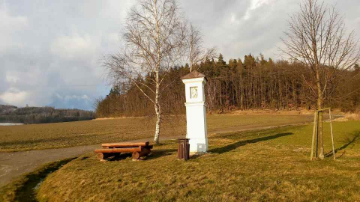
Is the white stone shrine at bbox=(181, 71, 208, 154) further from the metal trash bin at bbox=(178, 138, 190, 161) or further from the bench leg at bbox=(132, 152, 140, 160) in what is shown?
the bench leg at bbox=(132, 152, 140, 160)

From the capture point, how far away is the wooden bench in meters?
10.4

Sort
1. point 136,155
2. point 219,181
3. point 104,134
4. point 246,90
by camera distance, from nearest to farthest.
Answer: point 219,181 → point 136,155 → point 104,134 → point 246,90

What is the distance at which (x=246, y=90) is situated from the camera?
2940 inches

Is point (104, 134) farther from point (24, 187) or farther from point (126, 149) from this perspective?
point (24, 187)

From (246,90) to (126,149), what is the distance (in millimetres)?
68362

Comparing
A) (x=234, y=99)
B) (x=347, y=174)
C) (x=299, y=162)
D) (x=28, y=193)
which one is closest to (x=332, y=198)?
(x=347, y=174)

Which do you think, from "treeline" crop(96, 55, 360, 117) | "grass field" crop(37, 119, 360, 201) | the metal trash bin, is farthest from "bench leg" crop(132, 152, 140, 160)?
"treeline" crop(96, 55, 360, 117)

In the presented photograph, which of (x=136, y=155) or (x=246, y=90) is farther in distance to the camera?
(x=246, y=90)

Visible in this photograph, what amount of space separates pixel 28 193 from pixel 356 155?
11.8 meters

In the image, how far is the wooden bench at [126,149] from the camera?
34.1ft

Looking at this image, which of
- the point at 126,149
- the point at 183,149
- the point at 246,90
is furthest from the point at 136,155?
the point at 246,90

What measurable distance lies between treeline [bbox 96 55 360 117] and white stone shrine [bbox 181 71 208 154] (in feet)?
12.5

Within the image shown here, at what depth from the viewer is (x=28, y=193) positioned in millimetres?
7574

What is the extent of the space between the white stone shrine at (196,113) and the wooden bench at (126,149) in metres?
2.20
